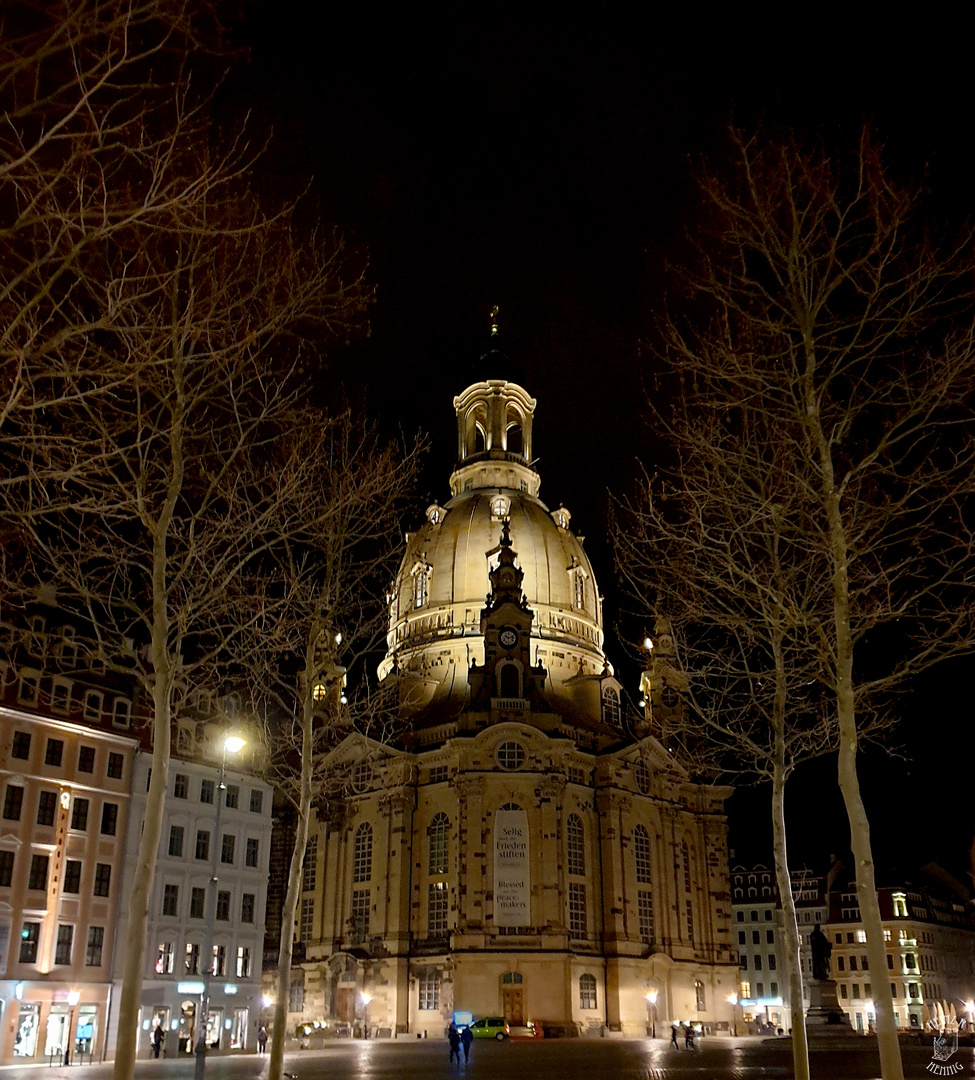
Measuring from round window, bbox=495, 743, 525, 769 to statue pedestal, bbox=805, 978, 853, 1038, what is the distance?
3089 centimetres

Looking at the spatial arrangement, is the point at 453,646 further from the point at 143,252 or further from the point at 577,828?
the point at 143,252

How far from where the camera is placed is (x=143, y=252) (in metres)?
16.7

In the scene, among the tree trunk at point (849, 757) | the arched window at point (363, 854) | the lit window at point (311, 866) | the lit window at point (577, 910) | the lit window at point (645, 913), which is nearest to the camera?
the tree trunk at point (849, 757)

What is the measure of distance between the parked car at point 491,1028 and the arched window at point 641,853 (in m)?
21.6

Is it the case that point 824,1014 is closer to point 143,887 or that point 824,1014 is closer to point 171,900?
point 171,900

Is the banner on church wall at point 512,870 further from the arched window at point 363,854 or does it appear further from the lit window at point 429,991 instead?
the arched window at point 363,854

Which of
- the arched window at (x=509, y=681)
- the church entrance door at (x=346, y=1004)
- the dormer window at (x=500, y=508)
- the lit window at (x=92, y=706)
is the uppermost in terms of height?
the dormer window at (x=500, y=508)

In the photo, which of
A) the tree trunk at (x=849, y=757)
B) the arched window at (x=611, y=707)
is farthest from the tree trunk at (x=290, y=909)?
the arched window at (x=611, y=707)

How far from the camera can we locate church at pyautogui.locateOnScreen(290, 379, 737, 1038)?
7781 centimetres

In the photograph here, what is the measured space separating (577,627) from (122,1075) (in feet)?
273

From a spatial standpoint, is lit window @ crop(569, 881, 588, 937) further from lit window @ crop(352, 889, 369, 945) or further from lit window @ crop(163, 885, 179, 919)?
lit window @ crop(163, 885, 179, 919)

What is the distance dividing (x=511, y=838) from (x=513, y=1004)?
442 inches

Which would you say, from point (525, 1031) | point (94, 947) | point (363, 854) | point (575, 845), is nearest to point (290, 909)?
point (94, 947)

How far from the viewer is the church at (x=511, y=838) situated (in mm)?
77812
